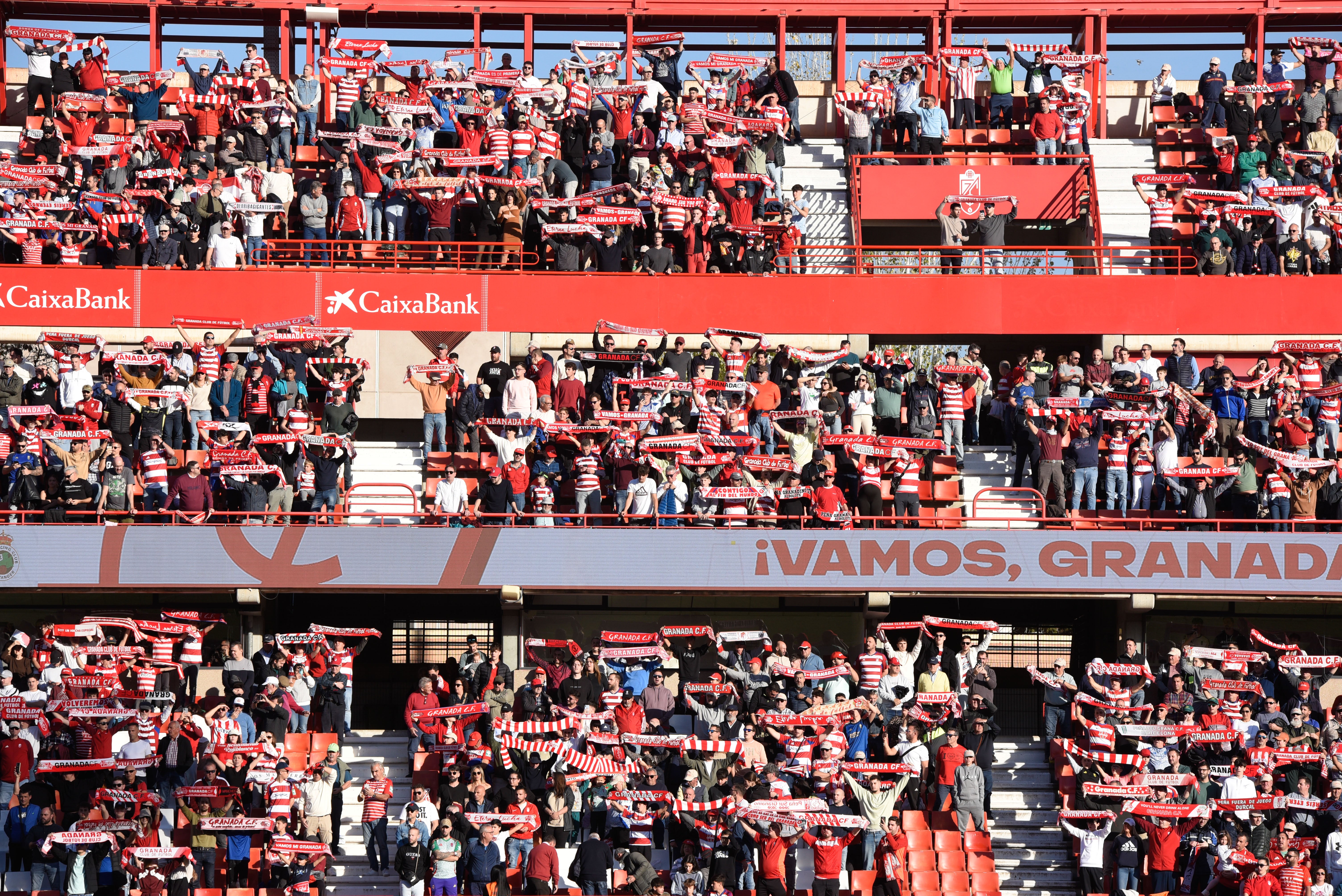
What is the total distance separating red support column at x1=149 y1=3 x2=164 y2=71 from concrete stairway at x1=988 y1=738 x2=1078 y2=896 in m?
19.1

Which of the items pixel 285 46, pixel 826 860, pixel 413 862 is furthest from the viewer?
pixel 285 46

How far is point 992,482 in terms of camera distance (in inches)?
1039

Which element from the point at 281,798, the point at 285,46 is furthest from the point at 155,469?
the point at 285,46

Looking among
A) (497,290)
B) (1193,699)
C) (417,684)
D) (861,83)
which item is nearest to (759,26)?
(861,83)

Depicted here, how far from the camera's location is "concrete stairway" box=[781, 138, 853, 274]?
30.8m

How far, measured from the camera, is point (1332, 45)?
105 feet

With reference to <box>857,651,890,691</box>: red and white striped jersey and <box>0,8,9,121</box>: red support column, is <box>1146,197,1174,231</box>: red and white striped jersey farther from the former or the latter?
<box>0,8,9,121</box>: red support column

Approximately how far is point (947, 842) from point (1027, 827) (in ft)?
4.96

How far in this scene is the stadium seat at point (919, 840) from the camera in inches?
853

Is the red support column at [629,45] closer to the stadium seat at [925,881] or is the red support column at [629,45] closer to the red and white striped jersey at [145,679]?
the red and white striped jersey at [145,679]

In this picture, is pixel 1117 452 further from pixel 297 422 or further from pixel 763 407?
pixel 297 422

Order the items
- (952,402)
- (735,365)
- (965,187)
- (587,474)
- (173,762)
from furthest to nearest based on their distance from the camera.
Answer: (965,187) → (735,365) → (952,402) → (587,474) → (173,762)

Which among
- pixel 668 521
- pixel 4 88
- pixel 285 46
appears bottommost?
pixel 668 521

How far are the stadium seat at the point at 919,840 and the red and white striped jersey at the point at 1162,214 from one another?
38.6ft
